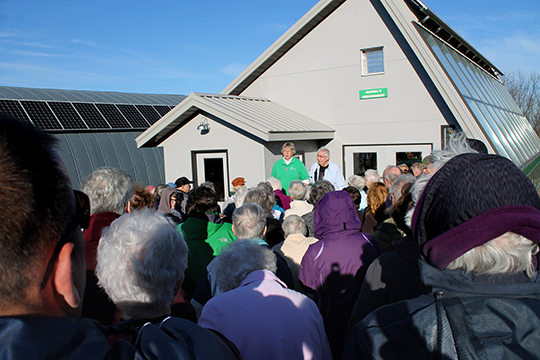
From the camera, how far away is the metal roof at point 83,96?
18797 mm

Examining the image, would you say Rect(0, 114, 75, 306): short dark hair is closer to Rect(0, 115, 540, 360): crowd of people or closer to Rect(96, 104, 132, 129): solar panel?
Rect(0, 115, 540, 360): crowd of people

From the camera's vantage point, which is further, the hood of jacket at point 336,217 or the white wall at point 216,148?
the white wall at point 216,148

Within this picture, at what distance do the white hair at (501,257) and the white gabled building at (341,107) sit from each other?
8041mm

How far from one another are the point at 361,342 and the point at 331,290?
2102 mm

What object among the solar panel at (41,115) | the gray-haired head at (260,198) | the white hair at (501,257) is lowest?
the gray-haired head at (260,198)

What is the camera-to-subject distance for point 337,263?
3.40 meters

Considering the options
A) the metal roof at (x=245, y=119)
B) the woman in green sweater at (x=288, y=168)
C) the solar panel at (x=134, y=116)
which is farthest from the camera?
the solar panel at (x=134, y=116)

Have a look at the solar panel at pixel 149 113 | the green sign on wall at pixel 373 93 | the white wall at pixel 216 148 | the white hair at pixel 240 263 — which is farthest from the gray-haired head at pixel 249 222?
the solar panel at pixel 149 113

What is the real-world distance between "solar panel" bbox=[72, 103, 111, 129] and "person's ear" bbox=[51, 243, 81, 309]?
60.7 feet

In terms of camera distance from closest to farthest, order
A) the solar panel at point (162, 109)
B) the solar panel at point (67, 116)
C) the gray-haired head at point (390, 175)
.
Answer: the gray-haired head at point (390, 175) → the solar panel at point (67, 116) → the solar panel at point (162, 109)

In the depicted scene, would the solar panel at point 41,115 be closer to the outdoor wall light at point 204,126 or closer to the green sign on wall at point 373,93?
the outdoor wall light at point 204,126

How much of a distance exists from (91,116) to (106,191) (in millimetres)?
17052

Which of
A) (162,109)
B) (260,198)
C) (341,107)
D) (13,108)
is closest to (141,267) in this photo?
(260,198)

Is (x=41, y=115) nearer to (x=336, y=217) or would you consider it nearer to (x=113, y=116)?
(x=113, y=116)
